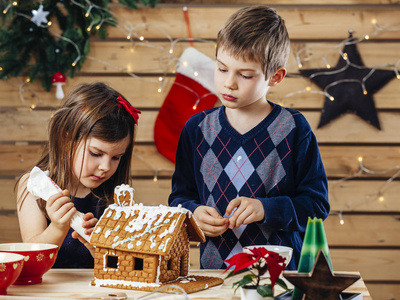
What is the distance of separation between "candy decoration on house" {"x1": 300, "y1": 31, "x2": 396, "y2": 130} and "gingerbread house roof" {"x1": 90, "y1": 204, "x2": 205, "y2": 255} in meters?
1.89

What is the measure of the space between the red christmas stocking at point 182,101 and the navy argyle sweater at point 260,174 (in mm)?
1308

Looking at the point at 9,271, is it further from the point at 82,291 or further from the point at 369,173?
the point at 369,173

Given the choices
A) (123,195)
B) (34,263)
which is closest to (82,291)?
(34,263)

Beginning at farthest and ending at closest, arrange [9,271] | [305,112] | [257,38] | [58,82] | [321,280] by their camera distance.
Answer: [305,112]
[58,82]
[257,38]
[9,271]
[321,280]

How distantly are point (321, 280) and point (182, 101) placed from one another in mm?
2055

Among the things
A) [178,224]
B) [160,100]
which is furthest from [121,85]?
[178,224]

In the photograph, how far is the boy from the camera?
4.56ft

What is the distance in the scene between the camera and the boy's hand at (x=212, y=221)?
129 cm

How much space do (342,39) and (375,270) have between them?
4.14 feet

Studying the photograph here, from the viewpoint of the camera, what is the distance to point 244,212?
1294 mm

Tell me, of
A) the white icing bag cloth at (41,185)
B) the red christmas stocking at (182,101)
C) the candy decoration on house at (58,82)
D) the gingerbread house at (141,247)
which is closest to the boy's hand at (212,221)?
the gingerbread house at (141,247)

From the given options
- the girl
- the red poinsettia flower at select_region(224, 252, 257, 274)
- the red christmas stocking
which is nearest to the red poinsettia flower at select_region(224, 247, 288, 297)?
the red poinsettia flower at select_region(224, 252, 257, 274)

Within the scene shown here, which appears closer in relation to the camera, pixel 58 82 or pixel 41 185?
pixel 41 185

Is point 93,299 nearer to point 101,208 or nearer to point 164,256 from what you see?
point 164,256
